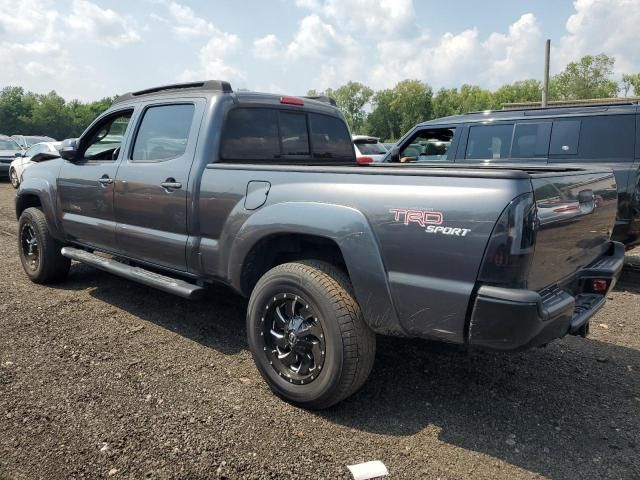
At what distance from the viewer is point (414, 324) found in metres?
2.61

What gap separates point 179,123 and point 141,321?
1.76 m

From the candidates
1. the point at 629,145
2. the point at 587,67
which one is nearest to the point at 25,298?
the point at 629,145

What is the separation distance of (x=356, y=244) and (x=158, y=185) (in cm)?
187

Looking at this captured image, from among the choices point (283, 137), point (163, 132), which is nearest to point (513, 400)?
point (283, 137)

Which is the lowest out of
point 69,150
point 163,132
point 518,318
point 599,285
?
point 599,285

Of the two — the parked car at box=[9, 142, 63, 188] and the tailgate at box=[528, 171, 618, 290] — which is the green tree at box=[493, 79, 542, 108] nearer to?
the parked car at box=[9, 142, 63, 188]

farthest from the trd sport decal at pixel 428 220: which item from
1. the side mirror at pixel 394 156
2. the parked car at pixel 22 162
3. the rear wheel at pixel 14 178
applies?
the rear wheel at pixel 14 178

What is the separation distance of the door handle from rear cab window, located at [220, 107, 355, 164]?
377 mm

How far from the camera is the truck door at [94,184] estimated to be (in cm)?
446

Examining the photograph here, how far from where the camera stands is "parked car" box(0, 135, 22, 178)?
17797mm

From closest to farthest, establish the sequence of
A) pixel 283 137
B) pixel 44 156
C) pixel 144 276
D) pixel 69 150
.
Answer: pixel 144 276, pixel 283 137, pixel 69 150, pixel 44 156

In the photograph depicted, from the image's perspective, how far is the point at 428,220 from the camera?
245 cm

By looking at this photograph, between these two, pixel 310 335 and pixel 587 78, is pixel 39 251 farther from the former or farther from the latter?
pixel 587 78

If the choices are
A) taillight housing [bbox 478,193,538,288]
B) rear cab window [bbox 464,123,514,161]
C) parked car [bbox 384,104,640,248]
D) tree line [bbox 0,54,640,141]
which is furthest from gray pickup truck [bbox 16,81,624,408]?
tree line [bbox 0,54,640,141]
